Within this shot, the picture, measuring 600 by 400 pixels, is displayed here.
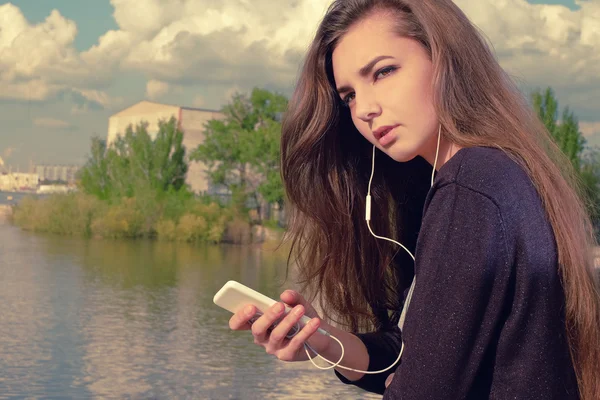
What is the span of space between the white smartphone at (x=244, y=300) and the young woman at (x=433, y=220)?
26 millimetres

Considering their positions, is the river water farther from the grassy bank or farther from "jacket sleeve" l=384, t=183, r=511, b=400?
the grassy bank

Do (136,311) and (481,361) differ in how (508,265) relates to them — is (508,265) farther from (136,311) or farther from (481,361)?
(136,311)

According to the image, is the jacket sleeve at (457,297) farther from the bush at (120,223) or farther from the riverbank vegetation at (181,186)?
the bush at (120,223)

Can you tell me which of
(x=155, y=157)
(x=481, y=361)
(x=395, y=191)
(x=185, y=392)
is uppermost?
(x=155, y=157)

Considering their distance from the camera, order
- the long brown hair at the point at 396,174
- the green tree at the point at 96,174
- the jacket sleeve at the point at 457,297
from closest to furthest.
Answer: the jacket sleeve at the point at 457,297
the long brown hair at the point at 396,174
the green tree at the point at 96,174

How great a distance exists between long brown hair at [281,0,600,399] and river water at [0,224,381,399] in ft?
12.2

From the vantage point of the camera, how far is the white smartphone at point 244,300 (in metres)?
1.30

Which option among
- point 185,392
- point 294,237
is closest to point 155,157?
point 185,392

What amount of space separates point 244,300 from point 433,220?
14.5 inches

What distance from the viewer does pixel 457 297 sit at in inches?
42.3

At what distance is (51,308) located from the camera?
8.80 metres

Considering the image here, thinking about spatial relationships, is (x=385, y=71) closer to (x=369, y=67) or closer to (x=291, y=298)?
(x=369, y=67)

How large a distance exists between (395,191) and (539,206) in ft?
2.40

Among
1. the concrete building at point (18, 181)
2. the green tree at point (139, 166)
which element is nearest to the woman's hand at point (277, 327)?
the green tree at point (139, 166)
